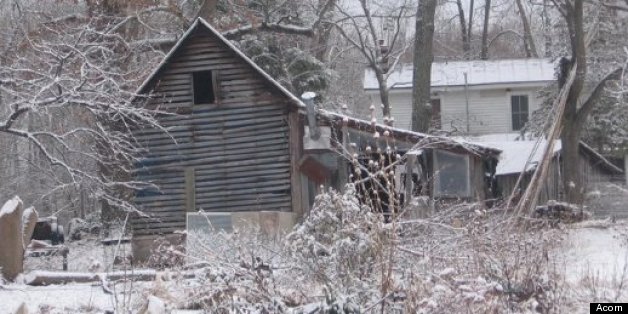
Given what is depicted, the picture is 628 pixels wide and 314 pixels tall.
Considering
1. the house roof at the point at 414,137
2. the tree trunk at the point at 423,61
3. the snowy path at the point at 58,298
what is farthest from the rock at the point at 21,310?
the tree trunk at the point at 423,61

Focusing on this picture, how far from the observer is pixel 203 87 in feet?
67.0

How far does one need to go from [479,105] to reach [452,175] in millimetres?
18443

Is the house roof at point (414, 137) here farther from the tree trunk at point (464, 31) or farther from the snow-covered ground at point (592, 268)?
the tree trunk at point (464, 31)

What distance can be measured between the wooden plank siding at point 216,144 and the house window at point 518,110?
2115cm

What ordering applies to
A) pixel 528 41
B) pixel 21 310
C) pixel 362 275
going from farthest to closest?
pixel 528 41 → pixel 21 310 → pixel 362 275

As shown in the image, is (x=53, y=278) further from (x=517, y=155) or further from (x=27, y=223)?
(x=517, y=155)

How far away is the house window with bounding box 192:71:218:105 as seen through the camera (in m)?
20.2

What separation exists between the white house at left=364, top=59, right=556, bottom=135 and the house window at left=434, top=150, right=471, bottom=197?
56.4 ft

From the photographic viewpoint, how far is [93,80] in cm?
1877

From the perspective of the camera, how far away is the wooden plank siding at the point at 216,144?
771 inches

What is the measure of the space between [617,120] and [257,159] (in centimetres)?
2041

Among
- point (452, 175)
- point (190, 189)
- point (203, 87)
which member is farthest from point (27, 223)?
point (452, 175)

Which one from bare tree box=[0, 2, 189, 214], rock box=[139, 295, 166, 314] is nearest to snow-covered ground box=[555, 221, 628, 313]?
rock box=[139, 295, 166, 314]

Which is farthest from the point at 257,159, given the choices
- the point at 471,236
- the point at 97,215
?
the point at 97,215
